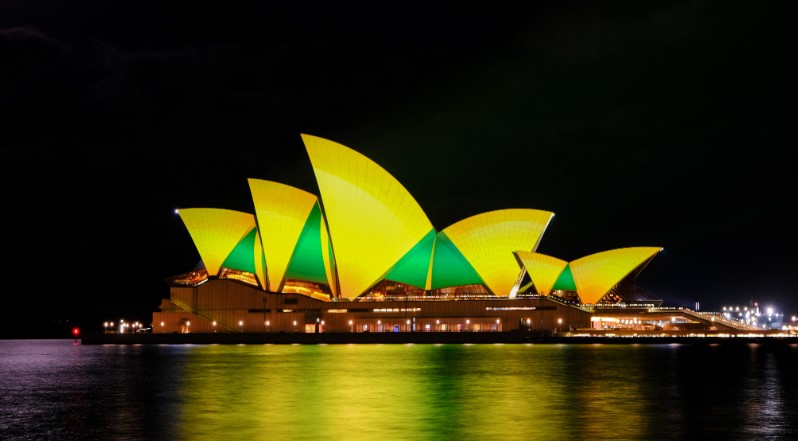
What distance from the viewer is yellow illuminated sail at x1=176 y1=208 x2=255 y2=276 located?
81.2 m

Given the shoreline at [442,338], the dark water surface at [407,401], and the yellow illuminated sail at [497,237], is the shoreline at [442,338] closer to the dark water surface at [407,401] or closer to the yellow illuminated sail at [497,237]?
the yellow illuminated sail at [497,237]

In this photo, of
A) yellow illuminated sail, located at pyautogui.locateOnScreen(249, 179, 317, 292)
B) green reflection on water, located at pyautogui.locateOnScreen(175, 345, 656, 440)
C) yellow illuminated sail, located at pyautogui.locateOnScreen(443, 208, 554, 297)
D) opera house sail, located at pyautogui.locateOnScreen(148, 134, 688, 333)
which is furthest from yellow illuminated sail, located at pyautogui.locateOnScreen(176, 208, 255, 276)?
green reflection on water, located at pyautogui.locateOnScreen(175, 345, 656, 440)

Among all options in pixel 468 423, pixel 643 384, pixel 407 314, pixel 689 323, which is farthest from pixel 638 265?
pixel 468 423

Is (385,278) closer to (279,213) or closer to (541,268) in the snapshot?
(279,213)

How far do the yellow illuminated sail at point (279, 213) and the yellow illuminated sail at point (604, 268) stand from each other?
2325 centimetres

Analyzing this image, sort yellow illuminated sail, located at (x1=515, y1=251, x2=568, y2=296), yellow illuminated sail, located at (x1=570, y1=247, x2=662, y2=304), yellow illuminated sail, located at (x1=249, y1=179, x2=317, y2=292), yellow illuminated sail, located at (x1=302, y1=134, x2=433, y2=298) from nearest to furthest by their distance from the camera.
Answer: yellow illuminated sail, located at (x1=302, y1=134, x2=433, y2=298) < yellow illuminated sail, located at (x1=249, y1=179, x2=317, y2=292) < yellow illuminated sail, located at (x1=515, y1=251, x2=568, y2=296) < yellow illuminated sail, located at (x1=570, y1=247, x2=662, y2=304)

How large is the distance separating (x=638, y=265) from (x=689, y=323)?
6.78 m

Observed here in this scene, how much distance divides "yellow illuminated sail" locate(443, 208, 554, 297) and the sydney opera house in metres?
0.08

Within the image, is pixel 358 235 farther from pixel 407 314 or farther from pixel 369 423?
pixel 369 423

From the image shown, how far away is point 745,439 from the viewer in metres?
21.2

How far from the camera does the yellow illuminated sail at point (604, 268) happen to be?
82.1m

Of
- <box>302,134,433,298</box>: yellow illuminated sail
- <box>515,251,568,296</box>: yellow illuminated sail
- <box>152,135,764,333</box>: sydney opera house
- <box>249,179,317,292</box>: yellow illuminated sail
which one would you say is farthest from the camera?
<box>515,251,568,296</box>: yellow illuminated sail

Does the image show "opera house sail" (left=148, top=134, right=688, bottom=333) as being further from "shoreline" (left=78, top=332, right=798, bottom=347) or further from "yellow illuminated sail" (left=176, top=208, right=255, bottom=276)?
"shoreline" (left=78, top=332, right=798, bottom=347)

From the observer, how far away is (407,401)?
28578 mm
